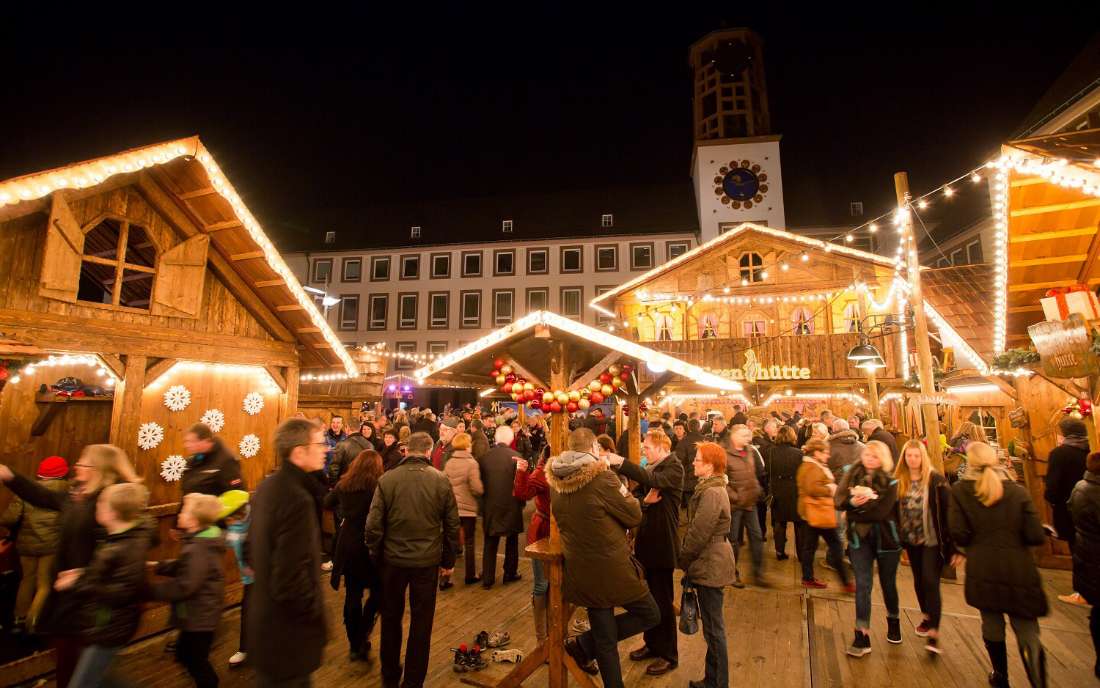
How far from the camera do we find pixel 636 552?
4.86 metres

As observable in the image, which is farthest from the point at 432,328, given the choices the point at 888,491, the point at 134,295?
the point at 888,491

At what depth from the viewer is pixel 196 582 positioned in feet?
11.6

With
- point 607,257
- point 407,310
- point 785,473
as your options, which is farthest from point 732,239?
point 407,310

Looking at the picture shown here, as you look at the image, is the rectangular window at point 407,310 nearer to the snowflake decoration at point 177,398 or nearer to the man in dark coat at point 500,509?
the snowflake decoration at point 177,398

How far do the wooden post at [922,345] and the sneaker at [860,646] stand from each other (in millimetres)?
4006

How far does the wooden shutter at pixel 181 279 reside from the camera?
6215 mm

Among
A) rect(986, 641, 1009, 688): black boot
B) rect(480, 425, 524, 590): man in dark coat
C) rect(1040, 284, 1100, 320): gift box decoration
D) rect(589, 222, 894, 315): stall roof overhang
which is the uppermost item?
rect(589, 222, 894, 315): stall roof overhang

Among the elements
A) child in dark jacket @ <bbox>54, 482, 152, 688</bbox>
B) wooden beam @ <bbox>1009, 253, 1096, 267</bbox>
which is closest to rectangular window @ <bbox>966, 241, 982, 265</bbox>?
wooden beam @ <bbox>1009, 253, 1096, 267</bbox>

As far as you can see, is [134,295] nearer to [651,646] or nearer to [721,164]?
[651,646]

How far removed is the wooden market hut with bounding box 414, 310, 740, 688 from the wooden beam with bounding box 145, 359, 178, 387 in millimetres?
3079

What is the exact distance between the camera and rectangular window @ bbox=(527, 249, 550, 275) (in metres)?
33.7

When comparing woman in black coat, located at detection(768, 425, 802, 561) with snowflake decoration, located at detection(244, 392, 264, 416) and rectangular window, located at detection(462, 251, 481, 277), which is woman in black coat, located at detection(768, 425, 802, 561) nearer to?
snowflake decoration, located at detection(244, 392, 264, 416)

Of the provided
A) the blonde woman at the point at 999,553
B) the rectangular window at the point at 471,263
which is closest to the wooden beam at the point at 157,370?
the blonde woman at the point at 999,553

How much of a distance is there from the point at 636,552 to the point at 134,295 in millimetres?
8068
